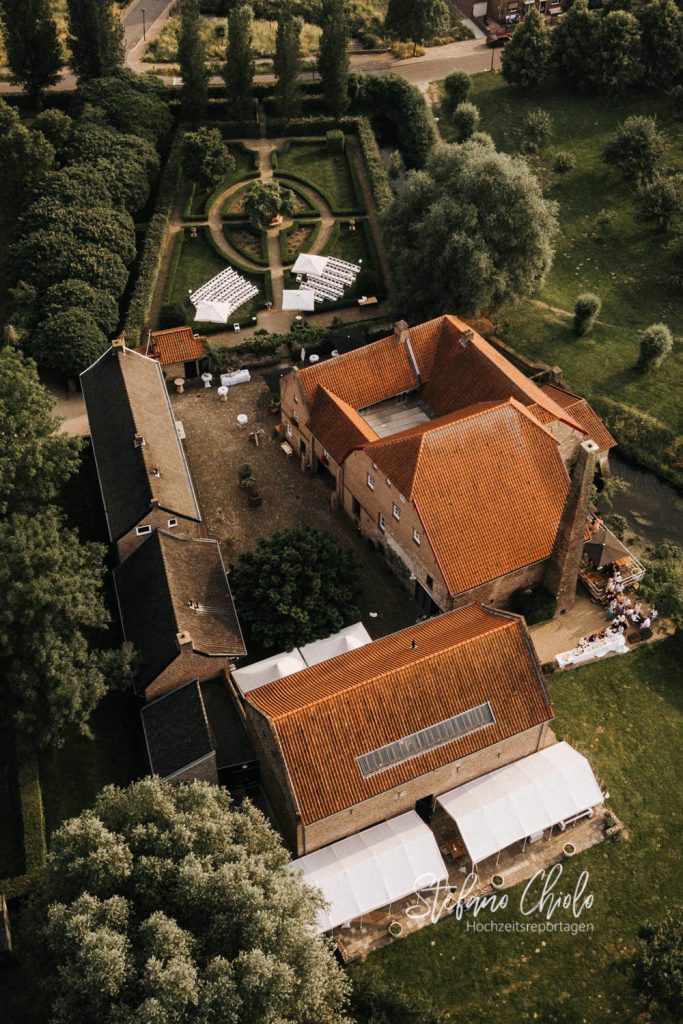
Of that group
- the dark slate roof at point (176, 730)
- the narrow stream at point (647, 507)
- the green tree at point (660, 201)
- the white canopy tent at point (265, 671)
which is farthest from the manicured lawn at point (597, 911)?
the green tree at point (660, 201)

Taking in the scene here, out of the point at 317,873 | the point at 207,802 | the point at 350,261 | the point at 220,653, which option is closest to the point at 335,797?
the point at 317,873

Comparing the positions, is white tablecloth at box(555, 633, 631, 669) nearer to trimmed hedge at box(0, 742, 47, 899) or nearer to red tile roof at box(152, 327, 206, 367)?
trimmed hedge at box(0, 742, 47, 899)

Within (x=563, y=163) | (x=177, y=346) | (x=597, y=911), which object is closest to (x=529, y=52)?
(x=563, y=163)

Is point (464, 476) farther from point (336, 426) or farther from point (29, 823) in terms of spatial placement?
point (29, 823)

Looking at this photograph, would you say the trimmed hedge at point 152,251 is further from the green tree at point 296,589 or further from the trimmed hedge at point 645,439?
the trimmed hedge at point 645,439

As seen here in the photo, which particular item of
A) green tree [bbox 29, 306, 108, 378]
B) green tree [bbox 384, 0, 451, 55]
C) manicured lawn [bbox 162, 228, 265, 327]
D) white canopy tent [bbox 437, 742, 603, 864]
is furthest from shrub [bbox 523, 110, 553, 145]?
white canopy tent [bbox 437, 742, 603, 864]

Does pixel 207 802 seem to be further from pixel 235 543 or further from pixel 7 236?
pixel 7 236
